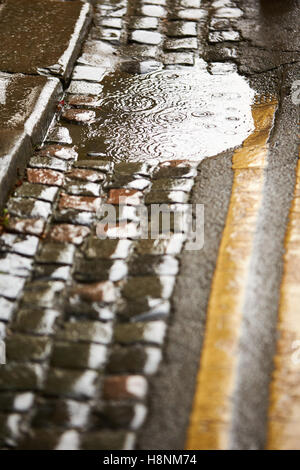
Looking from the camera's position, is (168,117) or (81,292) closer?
(81,292)

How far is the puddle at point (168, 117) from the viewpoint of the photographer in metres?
3.41

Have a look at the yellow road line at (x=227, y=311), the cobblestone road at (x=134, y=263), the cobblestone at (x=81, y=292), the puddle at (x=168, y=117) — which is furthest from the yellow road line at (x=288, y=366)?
the puddle at (x=168, y=117)

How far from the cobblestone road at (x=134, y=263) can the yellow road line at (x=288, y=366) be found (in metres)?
0.01

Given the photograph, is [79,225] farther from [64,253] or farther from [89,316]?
[89,316]

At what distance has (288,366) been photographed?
210cm

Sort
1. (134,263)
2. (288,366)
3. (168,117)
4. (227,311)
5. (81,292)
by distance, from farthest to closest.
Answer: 1. (168,117)
2. (134,263)
3. (81,292)
4. (227,311)
5. (288,366)

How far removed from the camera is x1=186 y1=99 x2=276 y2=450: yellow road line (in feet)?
6.35

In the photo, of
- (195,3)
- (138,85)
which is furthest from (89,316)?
(195,3)

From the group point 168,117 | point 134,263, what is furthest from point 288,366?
point 168,117

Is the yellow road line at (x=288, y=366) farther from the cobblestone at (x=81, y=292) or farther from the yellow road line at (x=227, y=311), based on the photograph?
the cobblestone at (x=81, y=292)

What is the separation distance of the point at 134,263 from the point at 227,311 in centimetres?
55

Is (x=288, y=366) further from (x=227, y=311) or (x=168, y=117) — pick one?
(x=168, y=117)

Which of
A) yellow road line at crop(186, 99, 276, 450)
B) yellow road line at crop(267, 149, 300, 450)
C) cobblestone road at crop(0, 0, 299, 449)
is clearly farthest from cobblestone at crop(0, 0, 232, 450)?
yellow road line at crop(267, 149, 300, 450)
